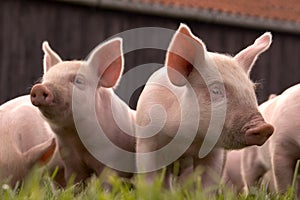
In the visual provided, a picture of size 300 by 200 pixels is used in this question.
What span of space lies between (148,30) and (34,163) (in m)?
6.68

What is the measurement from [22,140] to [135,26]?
20.2ft

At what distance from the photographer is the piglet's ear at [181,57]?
4.43 metres

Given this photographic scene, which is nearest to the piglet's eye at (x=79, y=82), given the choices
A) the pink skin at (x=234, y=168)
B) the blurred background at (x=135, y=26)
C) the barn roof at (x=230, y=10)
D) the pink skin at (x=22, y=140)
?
the pink skin at (x=22, y=140)

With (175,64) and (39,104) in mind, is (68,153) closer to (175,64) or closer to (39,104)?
(39,104)

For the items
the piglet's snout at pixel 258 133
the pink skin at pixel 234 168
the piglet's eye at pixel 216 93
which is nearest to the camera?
the piglet's snout at pixel 258 133

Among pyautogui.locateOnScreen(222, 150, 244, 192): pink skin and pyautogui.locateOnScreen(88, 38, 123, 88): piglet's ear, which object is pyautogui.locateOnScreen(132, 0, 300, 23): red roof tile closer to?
pyautogui.locateOnScreen(222, 150, 244, 192): pink skin

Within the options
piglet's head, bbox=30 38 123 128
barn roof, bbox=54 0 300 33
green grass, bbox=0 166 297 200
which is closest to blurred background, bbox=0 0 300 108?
barn roof, bbox=54 0 300 33

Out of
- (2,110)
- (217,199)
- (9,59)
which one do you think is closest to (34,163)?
(2,110)

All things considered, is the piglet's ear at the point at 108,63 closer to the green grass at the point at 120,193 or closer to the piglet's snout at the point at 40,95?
the piglet's snout at the point at 40,95

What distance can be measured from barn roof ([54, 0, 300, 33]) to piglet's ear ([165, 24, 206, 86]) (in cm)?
655

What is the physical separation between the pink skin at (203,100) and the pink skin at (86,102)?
11.8 inches

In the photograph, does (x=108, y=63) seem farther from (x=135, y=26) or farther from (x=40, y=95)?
(x=135, y=26)

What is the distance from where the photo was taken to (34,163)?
4816 millimetres

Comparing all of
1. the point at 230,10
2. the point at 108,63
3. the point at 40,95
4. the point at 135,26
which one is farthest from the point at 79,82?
the point at 230,10
